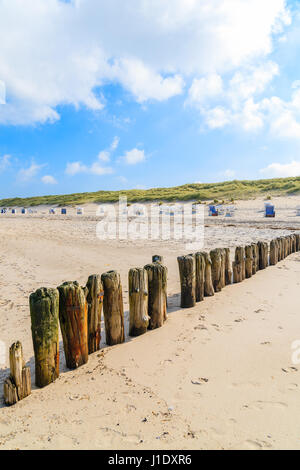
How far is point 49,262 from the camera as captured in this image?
8.69m

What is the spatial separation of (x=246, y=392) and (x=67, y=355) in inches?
72.2

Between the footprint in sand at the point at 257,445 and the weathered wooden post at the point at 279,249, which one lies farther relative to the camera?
the weathered wooden post at the point at 279,249

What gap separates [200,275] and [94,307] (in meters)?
2.24

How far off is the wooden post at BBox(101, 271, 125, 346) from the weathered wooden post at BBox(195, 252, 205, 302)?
1.78 metres

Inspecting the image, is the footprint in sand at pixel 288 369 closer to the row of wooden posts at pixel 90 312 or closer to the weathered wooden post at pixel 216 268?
the row of wooden posts at pixel 90 312

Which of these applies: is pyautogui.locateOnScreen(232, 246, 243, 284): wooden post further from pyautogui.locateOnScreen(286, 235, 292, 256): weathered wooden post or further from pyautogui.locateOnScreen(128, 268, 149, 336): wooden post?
pyautogui.locateOnScreen(286, 235, 292, 256): weathered wooden post

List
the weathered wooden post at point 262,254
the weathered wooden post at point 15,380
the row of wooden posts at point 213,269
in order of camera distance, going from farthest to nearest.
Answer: the weathered wooden post at point 262,254
the row of wooden posts at point 213,269
the weathered wooden post at point 15,380

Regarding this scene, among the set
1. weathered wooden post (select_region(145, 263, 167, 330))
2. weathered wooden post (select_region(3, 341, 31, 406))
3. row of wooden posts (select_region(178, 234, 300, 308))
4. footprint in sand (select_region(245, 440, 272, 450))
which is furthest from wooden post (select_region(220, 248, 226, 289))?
weathered wooden post (select_region(3, 341, 31, 406))

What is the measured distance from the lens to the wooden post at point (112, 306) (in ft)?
11.8

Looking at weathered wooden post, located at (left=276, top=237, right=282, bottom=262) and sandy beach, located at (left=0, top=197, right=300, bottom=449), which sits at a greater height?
weathered wooden post, located at (left=276, top=237, right=282, bottom=262)

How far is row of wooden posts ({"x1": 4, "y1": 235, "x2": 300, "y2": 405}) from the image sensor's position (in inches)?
113

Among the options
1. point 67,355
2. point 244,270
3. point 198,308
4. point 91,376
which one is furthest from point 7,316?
point 244,270

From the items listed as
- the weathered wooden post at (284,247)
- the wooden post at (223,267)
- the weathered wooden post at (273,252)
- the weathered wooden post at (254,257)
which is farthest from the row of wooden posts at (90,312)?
the weathered wooden post at (284,247)

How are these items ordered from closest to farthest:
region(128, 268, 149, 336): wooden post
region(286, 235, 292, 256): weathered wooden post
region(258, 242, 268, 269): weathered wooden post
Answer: region(128, 268, 149, 336): wooden post, region(258, 242, 268, 269): weathered wooden post, region(286, 235, 292, 256): weathered wooden post
